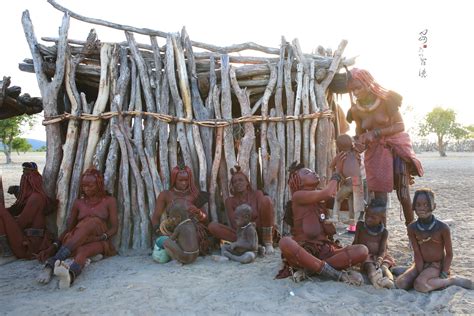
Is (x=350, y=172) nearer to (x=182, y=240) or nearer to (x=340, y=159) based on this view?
(x=340, y=159)

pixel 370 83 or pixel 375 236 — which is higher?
pixel 370 83

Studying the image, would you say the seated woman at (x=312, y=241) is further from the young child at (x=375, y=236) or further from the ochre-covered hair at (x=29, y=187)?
the ochre-covered hair at (x=29, y=187)

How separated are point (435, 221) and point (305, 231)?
44.6 inches

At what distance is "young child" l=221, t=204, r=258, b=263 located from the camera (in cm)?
470

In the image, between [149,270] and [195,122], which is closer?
[149,270]

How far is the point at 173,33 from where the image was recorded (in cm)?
576

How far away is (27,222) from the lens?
16.8ft

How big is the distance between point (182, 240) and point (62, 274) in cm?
125

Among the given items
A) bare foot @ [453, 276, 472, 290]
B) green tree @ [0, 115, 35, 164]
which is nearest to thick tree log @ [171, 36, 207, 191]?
bare foot @ [453, 276, 472, 290]

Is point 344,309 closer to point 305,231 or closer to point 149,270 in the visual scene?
point 305,231

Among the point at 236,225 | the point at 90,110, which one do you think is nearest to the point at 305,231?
the point at 236,225

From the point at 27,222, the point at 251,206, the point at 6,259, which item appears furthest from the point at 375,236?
the point at 6,259

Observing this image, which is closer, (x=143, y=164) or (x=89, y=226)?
(x=89, y=226)

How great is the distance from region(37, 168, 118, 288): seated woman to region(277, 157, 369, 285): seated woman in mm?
2047
